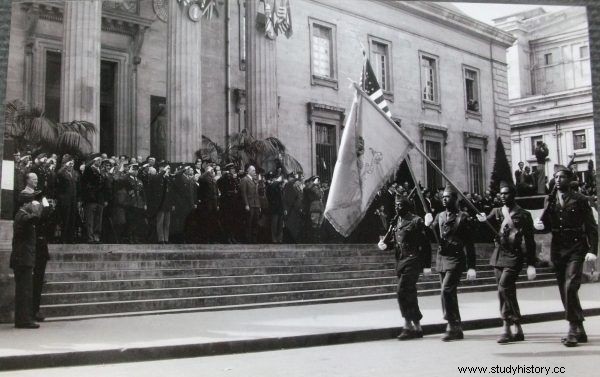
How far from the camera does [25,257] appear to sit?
10086mm

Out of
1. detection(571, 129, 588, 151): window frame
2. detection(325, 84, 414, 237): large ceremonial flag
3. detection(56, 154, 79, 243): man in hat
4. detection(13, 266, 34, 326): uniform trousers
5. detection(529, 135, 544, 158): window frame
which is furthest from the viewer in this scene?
detection(529, 135, 544, 158): window frame

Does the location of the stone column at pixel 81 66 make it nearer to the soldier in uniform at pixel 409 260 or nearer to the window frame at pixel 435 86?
the soldier in uniform at pixel 409 260

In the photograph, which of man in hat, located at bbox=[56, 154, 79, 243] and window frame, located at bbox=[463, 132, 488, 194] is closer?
man in hat, located at bbox=[56, 154, 79, 243]

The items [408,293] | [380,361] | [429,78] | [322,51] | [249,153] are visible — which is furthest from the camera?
[429,78]

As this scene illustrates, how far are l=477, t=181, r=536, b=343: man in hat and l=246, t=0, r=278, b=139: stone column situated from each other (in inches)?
556

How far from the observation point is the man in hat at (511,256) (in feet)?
29.1

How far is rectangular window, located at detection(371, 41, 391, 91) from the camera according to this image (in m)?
29.7

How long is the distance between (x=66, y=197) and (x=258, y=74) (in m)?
10.2

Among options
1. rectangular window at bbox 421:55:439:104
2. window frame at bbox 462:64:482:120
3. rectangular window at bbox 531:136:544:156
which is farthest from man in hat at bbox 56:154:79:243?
window frame at bbox 462:64:482:120

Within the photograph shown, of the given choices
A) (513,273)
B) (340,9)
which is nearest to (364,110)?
(513,273)

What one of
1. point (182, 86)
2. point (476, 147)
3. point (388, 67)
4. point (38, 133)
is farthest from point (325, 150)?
point (38, 133)

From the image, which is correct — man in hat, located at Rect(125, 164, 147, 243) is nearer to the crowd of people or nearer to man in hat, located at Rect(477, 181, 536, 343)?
the crowd of people

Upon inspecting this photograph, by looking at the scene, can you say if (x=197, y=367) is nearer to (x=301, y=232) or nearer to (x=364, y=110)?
(x=364, y=110)

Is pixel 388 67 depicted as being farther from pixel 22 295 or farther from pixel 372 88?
pixel 22 295
